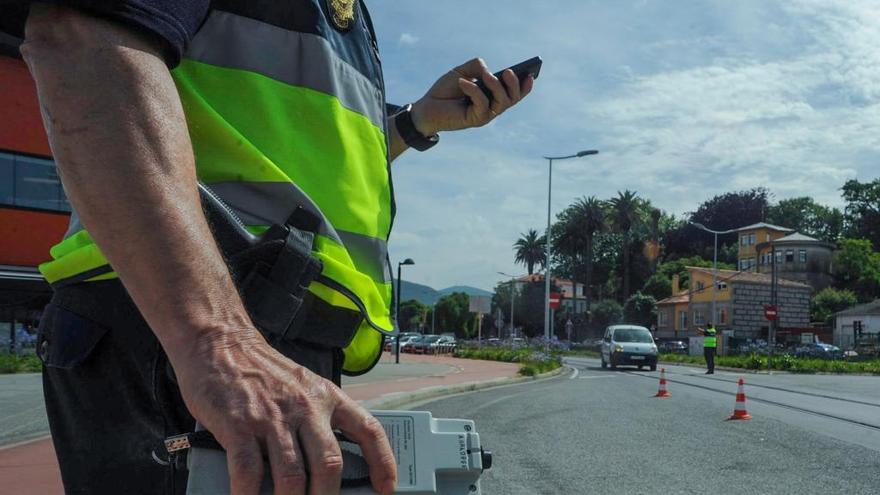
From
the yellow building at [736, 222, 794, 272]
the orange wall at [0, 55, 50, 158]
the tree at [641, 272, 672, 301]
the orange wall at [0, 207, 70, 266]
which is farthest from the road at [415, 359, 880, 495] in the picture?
the yellow building at [736, 222, 794, 272]

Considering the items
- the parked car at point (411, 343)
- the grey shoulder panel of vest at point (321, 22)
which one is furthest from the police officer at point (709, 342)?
the parked car at point (411, 343)

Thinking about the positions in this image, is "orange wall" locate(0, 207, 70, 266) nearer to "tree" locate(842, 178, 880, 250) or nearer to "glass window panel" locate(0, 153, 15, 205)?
"glass window panel" locate(0, 153, 15, 205)

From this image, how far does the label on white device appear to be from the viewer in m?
1.02

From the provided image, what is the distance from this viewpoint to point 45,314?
4.66 ft

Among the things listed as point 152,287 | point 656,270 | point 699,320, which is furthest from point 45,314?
point 656,270

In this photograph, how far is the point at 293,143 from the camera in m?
1.42

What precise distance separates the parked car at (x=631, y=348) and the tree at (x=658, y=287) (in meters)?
59.5

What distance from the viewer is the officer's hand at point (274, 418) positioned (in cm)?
90

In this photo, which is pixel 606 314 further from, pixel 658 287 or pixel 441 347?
pixel 441 347

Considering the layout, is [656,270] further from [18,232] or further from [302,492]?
[302,492]

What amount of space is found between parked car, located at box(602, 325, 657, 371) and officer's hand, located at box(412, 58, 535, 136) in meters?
27.2

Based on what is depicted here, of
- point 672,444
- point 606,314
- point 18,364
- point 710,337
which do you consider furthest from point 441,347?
point 672,444

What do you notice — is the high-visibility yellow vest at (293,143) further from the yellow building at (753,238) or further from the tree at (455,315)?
the tree at (455,315)

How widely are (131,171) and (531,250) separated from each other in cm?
11402
